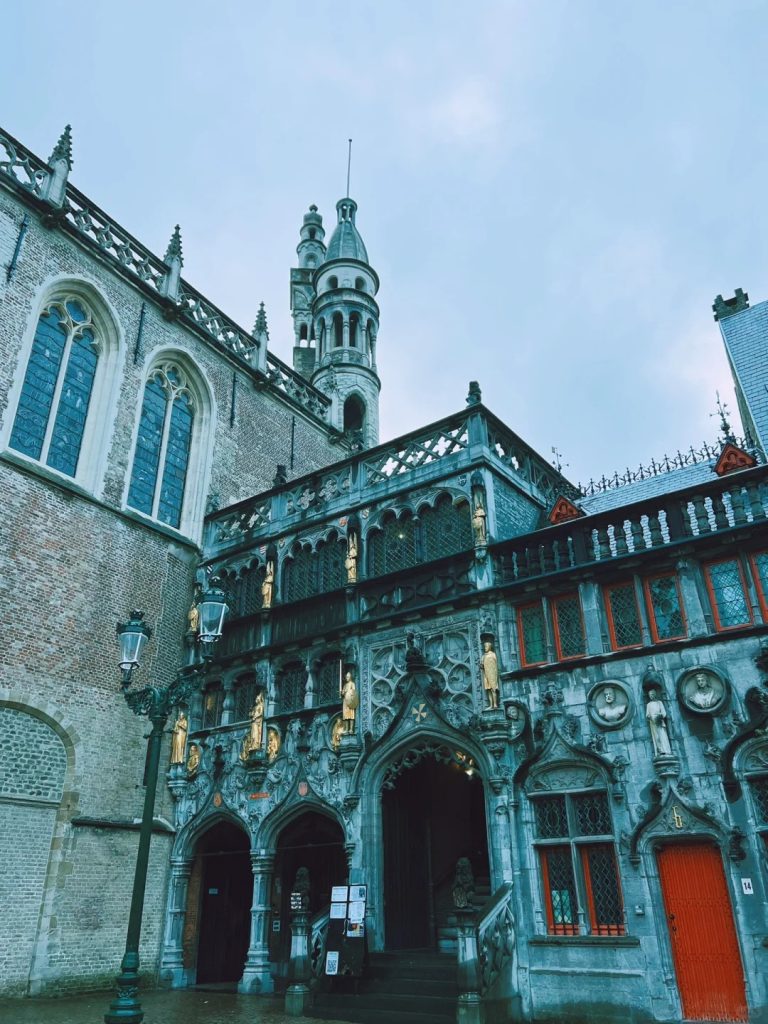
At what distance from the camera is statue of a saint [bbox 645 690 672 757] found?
12.3 m

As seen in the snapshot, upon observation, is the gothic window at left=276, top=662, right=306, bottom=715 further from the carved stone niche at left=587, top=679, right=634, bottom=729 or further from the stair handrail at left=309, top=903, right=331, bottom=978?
the carved stone niche at left=587, top=679, right=634, bottom=729

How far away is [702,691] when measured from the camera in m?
12.4

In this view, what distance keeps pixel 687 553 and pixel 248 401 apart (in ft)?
54.3

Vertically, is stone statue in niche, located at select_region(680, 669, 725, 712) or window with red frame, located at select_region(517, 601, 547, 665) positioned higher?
window with red frame, located at select_region(517, 601, 547, 665)

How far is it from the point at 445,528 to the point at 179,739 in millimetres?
8799

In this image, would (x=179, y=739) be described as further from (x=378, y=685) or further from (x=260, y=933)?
(x=378, y=685)

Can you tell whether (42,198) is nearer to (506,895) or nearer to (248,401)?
(248,401)

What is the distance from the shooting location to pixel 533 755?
13.6m

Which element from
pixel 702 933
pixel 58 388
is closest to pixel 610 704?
pixel 702 933

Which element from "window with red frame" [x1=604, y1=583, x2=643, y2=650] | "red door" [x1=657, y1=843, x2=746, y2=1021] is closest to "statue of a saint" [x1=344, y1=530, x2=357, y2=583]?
"window with red frame" [x1=604, y1=583, x2=643, y2=650]

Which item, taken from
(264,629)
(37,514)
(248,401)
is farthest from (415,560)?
(248,401)

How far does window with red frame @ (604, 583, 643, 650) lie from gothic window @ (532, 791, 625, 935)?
8.65ft

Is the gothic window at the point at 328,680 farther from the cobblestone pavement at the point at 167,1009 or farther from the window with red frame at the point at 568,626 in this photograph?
the cobblestone pavement at the point at 167,1009

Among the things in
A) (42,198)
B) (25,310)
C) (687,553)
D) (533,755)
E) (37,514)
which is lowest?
(533,755)
